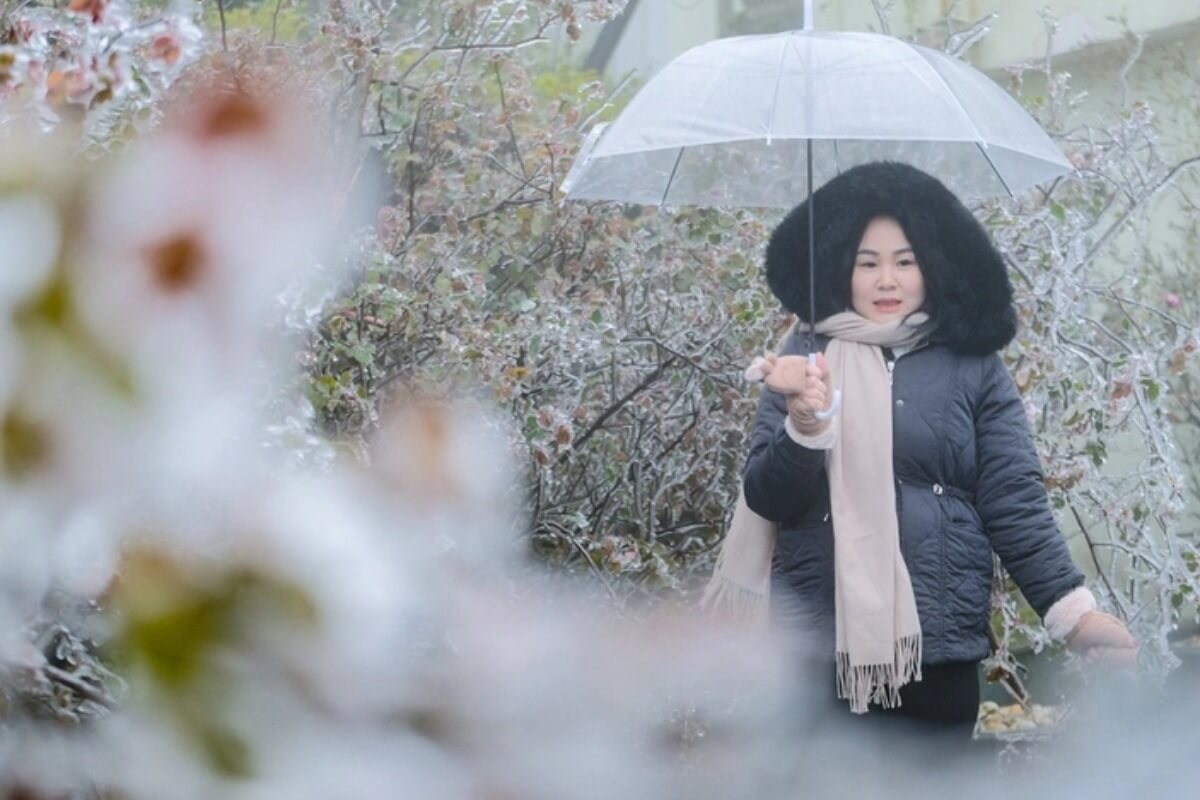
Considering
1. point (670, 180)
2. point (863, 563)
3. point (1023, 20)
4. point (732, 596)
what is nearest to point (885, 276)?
point (863, 563)

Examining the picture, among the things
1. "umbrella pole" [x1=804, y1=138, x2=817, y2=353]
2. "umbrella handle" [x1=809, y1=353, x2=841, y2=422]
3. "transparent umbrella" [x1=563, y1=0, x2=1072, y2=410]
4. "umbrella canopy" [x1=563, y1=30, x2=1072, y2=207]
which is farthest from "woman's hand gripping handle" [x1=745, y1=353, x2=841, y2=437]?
"umbrella canopy" [x1=563, y1=30, x2=1072, y2=207]

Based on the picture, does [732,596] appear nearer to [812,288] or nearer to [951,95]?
[812,288]

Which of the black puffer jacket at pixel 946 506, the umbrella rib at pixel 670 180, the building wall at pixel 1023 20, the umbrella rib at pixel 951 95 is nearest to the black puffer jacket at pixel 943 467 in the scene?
the black puffer jacket at pixel 946 506

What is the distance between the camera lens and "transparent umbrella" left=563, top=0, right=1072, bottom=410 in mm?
3887

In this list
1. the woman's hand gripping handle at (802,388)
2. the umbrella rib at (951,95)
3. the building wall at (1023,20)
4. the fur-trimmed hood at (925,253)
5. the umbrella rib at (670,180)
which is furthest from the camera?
the building wall at (1023,20)

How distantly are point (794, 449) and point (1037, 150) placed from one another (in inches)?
43.4

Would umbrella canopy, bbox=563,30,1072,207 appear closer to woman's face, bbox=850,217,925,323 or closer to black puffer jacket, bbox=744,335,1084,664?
woman's face, bbox=850,217,925,323

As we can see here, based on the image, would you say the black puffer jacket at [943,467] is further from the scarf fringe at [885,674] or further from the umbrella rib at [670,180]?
the umbrella rib at [670,180]

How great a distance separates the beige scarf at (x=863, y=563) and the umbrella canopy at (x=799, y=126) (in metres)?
0.55

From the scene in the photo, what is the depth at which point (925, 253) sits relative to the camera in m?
3.70

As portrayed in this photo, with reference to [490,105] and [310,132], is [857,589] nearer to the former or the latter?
[490,105]

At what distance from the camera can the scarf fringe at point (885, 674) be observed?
342 cm

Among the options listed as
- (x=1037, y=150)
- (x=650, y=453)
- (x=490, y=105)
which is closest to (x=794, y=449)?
(x=1037, y=150)

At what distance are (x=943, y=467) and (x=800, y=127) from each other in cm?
82
